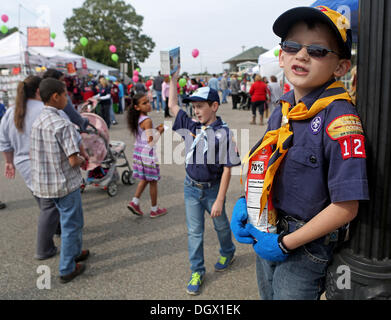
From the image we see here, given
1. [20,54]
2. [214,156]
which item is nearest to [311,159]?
[214,156]

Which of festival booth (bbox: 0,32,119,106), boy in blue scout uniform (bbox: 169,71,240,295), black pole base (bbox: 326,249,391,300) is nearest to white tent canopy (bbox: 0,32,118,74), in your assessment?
festival booth (bbox: 0,32,119,106)

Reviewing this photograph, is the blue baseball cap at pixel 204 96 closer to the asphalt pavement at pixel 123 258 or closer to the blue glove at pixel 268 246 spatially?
the asphalt pavement at pixel 123 258

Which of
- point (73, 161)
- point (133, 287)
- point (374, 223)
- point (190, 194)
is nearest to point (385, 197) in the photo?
point (374, 223)

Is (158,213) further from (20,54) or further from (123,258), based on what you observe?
(20,54)

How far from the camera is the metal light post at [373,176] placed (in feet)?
4.02

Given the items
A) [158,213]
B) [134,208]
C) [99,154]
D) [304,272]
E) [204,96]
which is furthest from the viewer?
[99,154]

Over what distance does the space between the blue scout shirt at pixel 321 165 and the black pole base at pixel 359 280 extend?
10.4 inches

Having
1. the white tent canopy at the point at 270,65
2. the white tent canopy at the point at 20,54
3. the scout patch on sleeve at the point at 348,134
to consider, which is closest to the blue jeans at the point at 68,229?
the scout patch on sleeve at the point at 348,134

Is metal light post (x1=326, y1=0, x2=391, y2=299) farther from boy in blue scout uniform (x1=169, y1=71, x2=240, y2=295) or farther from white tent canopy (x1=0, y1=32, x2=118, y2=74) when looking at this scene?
white tent canopy (x1=0, y1=32, x2=118, y2=74)

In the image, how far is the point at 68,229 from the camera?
3143 millimetres

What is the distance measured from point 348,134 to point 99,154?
4425 millimetres

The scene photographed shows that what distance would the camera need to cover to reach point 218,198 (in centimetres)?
277

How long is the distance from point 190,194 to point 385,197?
6.02 feet
